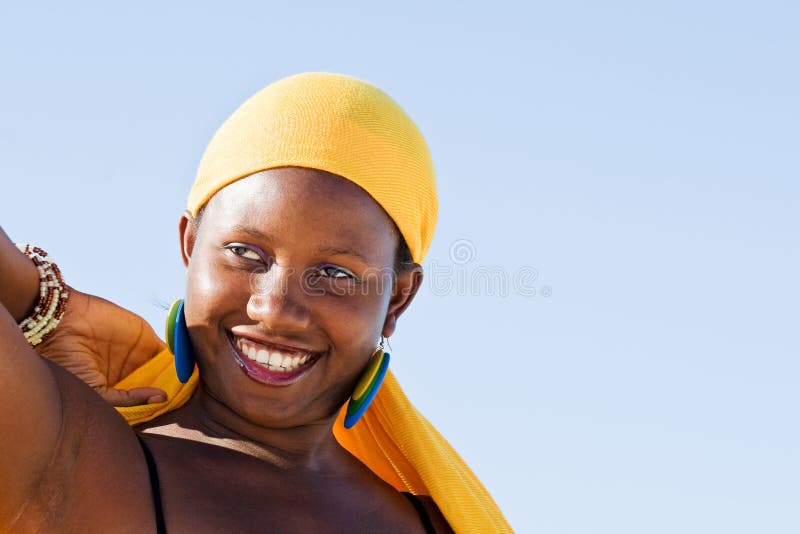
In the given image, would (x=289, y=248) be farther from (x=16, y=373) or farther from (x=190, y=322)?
(x=16, y=373)

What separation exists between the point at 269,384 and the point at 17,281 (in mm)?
851

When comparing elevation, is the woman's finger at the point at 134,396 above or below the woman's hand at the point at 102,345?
below

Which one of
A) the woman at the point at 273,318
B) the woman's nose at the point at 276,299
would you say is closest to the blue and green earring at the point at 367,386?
the woman at the point at 273,318

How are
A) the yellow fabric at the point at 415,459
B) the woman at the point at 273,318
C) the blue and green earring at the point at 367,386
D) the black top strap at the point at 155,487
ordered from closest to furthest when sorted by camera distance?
the black top strap at the point at 155,487, the woman at the point at 273,318, the blue and green earring at the point at 367,386, the yellow fabric at the point at 415,459

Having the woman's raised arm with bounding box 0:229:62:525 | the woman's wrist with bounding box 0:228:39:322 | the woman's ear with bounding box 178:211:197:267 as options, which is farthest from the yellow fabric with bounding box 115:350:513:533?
the woman's raised arm with bounding box 0:229:62:525

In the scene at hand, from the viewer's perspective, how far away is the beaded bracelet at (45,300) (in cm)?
385

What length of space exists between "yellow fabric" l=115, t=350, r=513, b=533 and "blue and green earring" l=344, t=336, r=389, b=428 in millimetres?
337

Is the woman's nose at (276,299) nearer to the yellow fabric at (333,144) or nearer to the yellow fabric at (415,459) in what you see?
the yellow fabric at (333,144)

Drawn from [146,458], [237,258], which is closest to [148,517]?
[146,458]

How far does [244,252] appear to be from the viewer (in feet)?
12.8

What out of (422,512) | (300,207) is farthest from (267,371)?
(422,512)

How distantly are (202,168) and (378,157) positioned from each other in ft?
1.98

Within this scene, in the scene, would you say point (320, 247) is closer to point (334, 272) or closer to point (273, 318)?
point (334, 272)

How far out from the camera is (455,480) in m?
4.54
